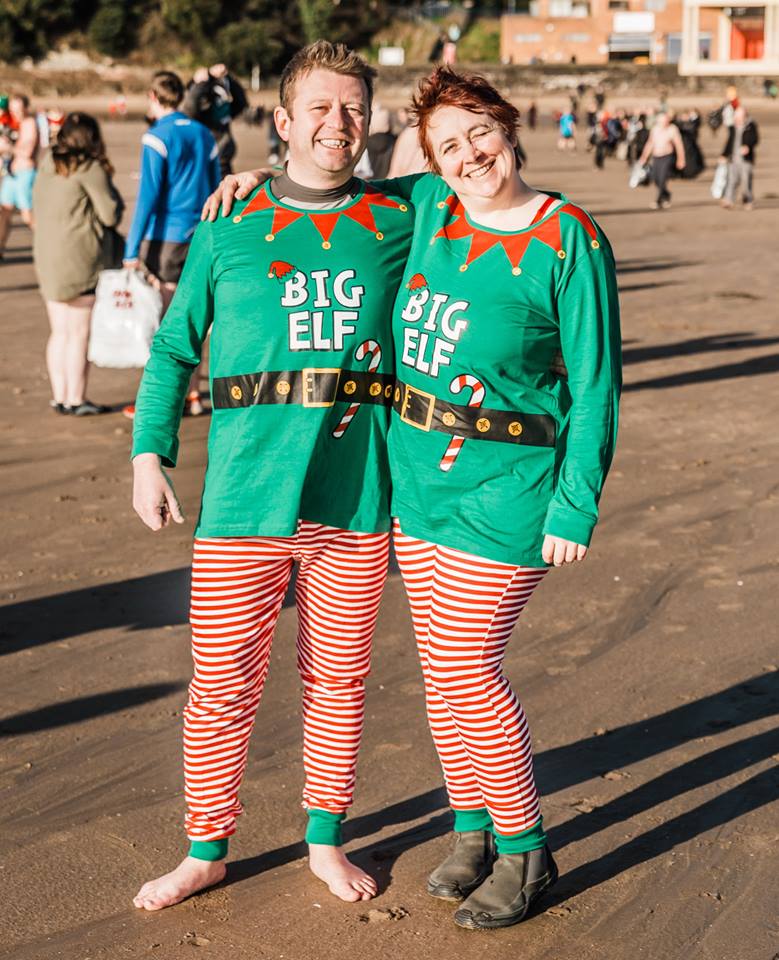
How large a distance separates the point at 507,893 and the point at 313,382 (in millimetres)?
1338

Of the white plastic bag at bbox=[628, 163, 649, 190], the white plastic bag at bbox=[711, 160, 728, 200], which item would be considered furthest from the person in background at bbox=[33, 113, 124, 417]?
the white plastic bag at bbox=[628, 163, 649, 190]

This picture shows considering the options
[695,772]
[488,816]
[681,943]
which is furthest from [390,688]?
[681,943]

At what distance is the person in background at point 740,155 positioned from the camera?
2309 centimetres

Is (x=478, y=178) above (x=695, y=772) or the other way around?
above

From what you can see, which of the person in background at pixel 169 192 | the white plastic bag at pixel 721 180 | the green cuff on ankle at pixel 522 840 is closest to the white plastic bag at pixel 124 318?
the person in background at pixel 169 192

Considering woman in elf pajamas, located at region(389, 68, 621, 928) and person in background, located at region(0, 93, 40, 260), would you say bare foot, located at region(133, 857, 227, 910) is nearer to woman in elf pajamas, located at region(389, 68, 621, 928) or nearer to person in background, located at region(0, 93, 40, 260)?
woman in elf pajamas, located at region(389, 68, 621, 928)

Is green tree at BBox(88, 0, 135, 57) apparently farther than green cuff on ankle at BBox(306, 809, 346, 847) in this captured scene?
Yes

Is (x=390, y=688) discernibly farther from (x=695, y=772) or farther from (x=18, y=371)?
(x=18, y=371)

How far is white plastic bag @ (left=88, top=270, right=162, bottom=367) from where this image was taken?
805cm

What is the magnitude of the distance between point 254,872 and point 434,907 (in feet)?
1.69

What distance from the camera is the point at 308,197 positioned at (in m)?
3.54

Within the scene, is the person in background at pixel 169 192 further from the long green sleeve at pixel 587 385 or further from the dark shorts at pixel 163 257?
the long green sleeve at pixel 587 385

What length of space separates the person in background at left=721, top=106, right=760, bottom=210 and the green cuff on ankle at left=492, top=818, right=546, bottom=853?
20.4 metres

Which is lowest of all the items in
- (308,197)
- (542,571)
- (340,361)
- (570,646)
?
(570,646)
